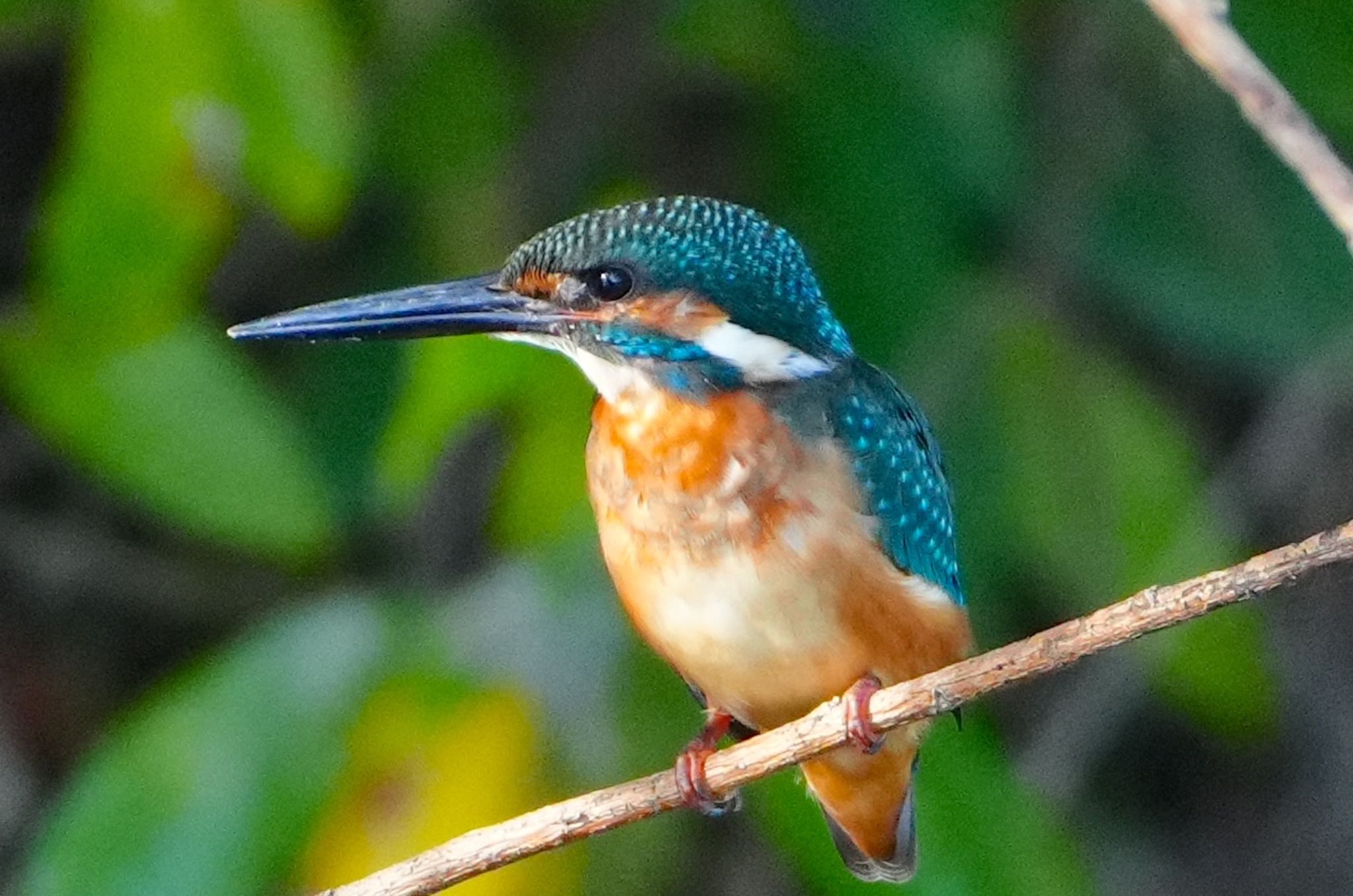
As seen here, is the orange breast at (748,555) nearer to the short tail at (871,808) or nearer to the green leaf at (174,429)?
the short tail at (871,808)

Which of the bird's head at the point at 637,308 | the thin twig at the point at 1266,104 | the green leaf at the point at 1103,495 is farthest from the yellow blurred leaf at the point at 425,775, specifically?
the thin twig at the point at 1266,104

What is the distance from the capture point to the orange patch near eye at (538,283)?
75.9 inches

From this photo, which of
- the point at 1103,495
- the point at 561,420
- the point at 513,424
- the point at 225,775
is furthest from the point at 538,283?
the point at 1103,495

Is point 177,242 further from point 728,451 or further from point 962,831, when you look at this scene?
point 962,831

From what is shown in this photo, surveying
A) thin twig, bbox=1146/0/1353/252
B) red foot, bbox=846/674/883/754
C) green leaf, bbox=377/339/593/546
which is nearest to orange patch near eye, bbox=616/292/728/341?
green leaf, bbox=377/339/593/546

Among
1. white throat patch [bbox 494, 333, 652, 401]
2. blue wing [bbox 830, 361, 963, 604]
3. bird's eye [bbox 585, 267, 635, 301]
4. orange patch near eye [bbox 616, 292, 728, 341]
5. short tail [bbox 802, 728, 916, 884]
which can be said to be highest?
bird's eye [bbox 585, 267, 635, 301]

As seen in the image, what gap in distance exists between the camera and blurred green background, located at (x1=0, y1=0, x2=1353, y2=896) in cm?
203

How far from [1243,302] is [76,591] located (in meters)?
1.84

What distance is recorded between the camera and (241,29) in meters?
1.98

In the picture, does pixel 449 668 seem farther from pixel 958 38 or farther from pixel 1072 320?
pixel 1072 320

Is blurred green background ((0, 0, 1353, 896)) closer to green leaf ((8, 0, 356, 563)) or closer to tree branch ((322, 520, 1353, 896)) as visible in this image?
green leaf ((8, 0, 356, 563))

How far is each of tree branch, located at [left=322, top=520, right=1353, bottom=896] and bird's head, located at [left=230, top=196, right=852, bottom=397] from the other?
363 millimetres

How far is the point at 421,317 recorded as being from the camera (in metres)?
1.94

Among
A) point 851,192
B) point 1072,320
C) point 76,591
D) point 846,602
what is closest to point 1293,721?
point 1072,320
